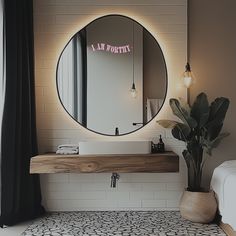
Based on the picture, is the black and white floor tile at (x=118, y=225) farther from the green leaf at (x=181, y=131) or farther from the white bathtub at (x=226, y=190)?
the green leaf at (x=181, y=131)

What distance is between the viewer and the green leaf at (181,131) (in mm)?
3502

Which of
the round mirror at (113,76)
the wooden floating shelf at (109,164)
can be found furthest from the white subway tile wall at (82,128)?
the wooden floating shelf at (109,164)

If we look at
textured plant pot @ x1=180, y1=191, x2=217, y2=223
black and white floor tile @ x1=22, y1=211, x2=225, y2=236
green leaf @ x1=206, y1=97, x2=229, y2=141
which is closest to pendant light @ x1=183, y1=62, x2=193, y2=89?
green leaf @ x1=206, y1=97, x2=229, y2=141

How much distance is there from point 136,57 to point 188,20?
28.9 inches

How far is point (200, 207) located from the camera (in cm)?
334

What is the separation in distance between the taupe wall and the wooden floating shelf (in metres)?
0.79

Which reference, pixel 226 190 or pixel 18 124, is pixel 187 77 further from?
pixel 18 124

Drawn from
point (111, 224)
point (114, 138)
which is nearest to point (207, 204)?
point (111, 224)

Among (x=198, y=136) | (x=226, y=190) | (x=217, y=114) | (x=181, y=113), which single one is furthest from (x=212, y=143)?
(x=226, y=190)

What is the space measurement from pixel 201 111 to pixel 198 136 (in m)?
0.28

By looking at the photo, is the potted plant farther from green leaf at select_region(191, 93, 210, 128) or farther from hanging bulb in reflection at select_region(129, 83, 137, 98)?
hanging bulb in reflection at select_region(129, 83, 137, 98)

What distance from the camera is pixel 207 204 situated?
3.32 m

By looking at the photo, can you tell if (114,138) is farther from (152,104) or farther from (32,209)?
(32,209)

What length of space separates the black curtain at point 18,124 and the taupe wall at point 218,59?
5.98 feet
